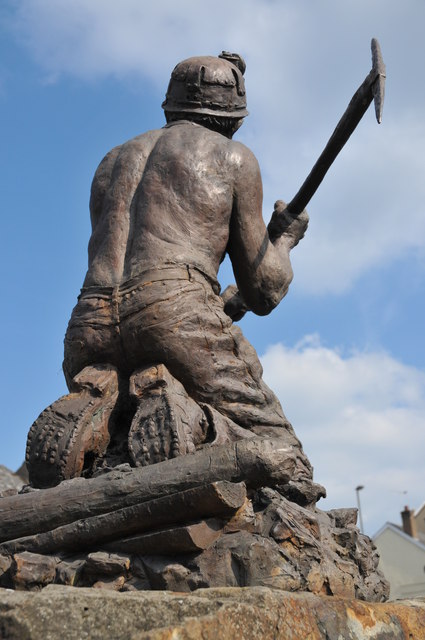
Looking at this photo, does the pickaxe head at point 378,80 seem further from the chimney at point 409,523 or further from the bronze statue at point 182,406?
the chimney at point 409,523

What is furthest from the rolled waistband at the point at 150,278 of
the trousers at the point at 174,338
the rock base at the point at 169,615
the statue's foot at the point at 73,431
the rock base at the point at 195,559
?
the rock base at the point at 169,615

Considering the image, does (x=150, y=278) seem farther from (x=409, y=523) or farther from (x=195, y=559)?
(x=409, y=523)

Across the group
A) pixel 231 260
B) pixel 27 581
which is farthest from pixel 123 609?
pixel 231 260

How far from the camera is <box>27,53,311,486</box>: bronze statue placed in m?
4.69

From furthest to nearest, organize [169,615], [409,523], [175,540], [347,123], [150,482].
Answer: [409,523]
[347,123]
[150,482]
[175,540]
[169,615]

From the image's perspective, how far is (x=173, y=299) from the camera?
4.86 metres

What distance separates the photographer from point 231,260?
5539 mm

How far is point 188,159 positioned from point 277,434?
1618 mm

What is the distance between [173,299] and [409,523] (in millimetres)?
23729

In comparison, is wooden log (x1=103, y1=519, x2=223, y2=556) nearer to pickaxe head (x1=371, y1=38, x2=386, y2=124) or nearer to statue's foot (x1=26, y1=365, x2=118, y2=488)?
statue's foot (x1=26, y1=365, x2=118, y2=488)

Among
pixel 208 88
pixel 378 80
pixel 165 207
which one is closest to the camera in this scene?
pixel 378 80

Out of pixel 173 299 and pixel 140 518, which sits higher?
pixel 173 299

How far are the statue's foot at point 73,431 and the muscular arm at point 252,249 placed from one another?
1104 mm

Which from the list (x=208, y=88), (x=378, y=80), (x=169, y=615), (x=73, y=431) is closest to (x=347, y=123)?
(x=378, y=80)
